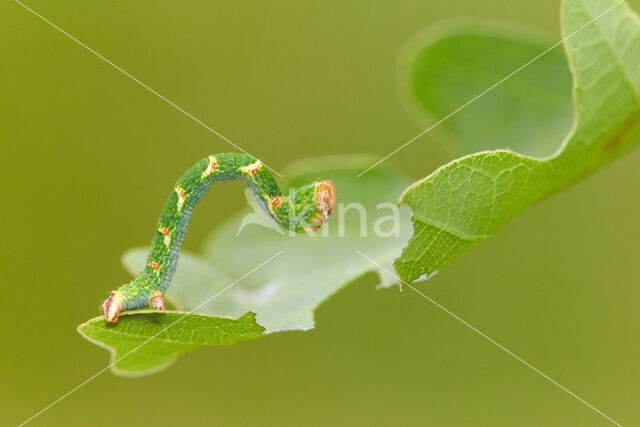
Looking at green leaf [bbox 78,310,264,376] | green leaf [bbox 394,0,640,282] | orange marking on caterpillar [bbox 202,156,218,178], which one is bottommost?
green leaf [bbox 78,310,264,376]

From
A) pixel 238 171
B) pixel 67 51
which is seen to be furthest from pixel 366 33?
pixel 238 171

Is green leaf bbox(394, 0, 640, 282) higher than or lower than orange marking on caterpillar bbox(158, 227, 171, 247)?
lower

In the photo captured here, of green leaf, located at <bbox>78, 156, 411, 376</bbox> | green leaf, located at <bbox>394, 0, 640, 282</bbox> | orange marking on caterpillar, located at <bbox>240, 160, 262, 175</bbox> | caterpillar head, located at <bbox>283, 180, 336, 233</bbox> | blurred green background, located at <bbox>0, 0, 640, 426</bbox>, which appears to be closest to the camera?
green leaf, located at <bbox>394, 0, 640, 282</bbox>

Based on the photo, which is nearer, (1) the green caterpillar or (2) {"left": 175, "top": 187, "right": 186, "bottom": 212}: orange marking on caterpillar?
(1) the green caterpillar

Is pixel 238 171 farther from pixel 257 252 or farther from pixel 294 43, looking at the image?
pixel 294 43

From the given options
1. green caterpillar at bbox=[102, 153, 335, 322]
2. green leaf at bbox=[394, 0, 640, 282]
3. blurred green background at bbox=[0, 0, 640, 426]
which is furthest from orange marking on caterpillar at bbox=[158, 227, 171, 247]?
blurred green background at bbox=[0, 0, 640, 426]

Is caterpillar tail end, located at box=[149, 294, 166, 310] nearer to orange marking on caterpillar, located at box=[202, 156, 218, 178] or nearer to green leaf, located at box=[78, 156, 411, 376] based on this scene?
green leaf, located at box=[78, 156, 411, 376]

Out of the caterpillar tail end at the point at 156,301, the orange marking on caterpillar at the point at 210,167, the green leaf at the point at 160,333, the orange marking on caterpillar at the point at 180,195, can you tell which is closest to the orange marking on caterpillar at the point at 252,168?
the orange marking on caterpillar at the point at 210,167
